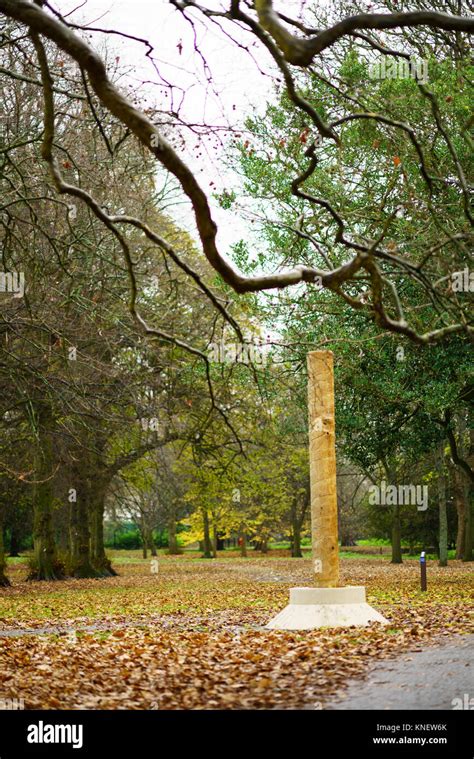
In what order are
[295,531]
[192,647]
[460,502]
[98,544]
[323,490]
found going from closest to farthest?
[192,647] → [323,490] → [98,544] → [460,502] → [295,531]

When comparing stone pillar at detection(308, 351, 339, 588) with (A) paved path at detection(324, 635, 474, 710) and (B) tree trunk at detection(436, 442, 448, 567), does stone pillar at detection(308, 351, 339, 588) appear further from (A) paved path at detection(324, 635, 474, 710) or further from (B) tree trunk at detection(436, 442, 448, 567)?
(B) tree trunk at detection(436, 442, 448, 567)

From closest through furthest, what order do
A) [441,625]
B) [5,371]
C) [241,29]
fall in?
[241,29] < [441,625] < [5,371]

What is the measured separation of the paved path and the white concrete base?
138 inches

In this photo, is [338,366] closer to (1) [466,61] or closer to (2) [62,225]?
(2) [62,225]

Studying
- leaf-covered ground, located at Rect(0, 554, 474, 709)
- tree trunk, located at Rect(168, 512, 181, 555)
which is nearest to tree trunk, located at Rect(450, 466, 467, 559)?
leaf-covered ground, located at Rect(0, 554, 474, 709)

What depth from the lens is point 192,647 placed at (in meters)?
10.9

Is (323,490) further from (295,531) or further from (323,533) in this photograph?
(295,531)

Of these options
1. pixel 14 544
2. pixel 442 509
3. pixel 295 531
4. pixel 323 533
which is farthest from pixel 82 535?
pixel 14 544

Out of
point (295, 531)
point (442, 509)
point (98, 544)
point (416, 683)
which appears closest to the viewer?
point (416, 683)

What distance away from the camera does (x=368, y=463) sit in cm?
2219

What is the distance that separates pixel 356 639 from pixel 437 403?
8.69 meters

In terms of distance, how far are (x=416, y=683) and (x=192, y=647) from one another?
3766 millimetres

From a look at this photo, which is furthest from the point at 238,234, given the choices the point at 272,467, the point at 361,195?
the point at 272,467

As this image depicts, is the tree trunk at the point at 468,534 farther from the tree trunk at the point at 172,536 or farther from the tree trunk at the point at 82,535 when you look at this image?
the tree trunk at the point at 172,536
